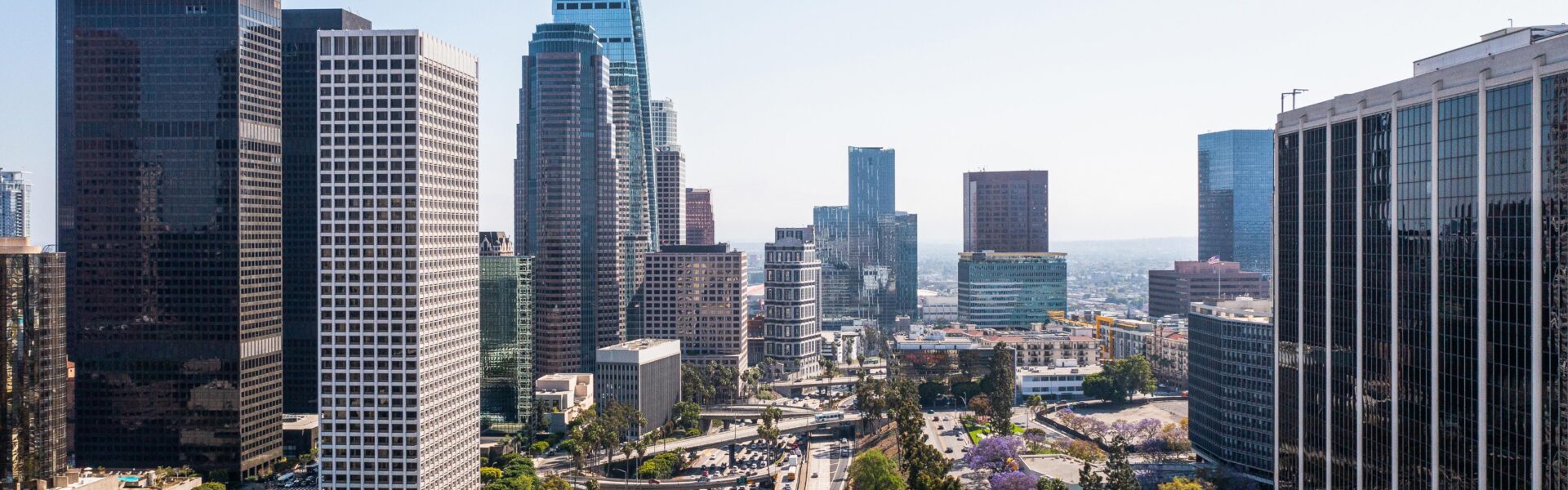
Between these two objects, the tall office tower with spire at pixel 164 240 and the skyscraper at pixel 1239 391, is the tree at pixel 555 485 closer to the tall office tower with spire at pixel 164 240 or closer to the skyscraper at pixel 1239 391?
the tall office tower with spire at pixel 164 240

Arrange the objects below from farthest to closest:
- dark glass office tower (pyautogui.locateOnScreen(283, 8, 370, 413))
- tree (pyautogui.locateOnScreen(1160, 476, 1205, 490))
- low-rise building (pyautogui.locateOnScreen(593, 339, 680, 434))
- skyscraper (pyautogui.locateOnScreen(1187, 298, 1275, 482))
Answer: dark glass office tower (pyautogui.locateOnScreen(283, 8, 370, 413))
low-rise building (pyautogui.locateOnScreen(593, 339, 680, 434))
skyscraper (pyautogui.locateOnScreen(1187, 298, 1275, 482))
tree (pyautogui.locateOnScreen(1160, 476, 1205, 490))

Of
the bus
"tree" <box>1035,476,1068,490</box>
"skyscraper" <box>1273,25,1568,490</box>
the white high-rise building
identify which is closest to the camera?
"skyscraper" <box>1273,25,1568,490</box>

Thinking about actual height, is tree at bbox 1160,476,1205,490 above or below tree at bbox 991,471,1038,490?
above

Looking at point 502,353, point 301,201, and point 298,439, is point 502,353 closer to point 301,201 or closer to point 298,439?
point 298,439

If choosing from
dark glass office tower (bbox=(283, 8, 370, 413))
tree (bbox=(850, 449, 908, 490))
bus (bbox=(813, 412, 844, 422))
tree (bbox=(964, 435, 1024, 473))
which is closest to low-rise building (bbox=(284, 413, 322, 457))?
dark glass office tower (bbox=(283, 8, 370, 413))

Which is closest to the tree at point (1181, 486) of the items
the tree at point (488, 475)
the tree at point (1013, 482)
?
the tree at point (1013, 482)

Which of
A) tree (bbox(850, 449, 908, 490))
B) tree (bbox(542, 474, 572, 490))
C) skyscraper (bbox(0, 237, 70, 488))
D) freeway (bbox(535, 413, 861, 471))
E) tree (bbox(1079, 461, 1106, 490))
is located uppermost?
skyscraper (bbox(0, 237, 70, 488))

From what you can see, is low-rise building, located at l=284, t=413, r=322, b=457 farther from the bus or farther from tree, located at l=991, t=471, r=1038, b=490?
tree, located at l=991, t=471, r=1038, b=490
